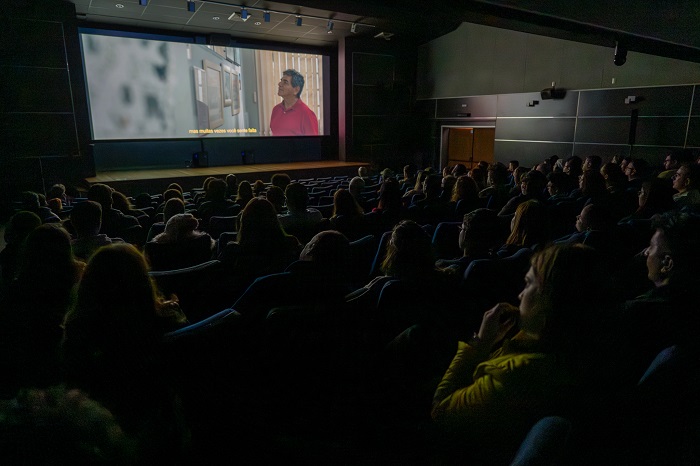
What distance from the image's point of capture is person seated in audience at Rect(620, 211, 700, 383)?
4.78 ft

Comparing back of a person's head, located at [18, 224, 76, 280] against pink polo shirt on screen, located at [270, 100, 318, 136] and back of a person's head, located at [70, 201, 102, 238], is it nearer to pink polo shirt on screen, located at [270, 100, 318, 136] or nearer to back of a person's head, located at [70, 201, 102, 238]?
back of a person's head, located at [70, 201, 102, 238]

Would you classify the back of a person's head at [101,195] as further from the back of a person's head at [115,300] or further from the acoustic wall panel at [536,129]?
the acoustic wall panel at [536,129]

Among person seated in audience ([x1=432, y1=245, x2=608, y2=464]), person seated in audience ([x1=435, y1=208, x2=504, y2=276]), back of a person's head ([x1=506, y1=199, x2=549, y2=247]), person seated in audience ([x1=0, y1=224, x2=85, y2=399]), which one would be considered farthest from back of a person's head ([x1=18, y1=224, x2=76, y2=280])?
back of a person's head ([x1=506, y1=199, x2=549, y2=247])

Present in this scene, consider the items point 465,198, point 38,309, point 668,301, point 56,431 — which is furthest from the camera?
point 465,198

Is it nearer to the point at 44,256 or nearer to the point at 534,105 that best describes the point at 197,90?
the point at 534,105

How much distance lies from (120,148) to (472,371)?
12.2m

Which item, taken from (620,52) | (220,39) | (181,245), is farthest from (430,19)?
(181,245)

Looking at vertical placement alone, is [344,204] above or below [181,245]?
above

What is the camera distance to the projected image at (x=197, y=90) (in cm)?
1021

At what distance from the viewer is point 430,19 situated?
441 inches

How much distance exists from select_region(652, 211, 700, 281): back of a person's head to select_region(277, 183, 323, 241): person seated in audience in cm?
276

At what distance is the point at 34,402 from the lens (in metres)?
0.59

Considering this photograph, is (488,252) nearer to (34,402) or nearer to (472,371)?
(472,371)

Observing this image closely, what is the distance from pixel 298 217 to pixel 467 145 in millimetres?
10522
